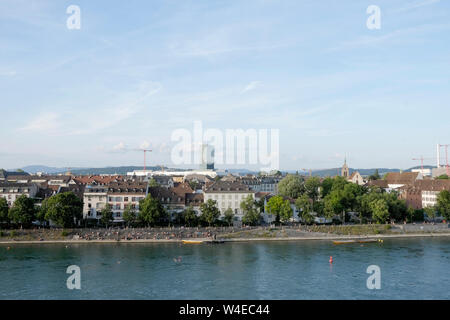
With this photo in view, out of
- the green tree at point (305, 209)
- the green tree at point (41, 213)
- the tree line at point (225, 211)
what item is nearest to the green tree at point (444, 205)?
the tree line at point (225, 211)

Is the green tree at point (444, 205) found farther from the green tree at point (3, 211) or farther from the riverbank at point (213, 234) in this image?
the green tree at point (3, 211)

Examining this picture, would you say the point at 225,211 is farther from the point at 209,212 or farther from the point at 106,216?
the point at 106,216

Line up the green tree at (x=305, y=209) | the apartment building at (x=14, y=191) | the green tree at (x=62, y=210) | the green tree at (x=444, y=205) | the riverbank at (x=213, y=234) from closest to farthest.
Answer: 1. the riverbank at (x=213, y=234)
2. the green tree at (x=62, y=210)
3. the green tree at (x=305, y=209)
4. the green tree at (x=444, y=205)
5. the apartment building at (x=14, y=191)

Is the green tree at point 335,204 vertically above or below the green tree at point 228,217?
above

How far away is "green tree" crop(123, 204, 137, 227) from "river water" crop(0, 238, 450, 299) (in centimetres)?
640

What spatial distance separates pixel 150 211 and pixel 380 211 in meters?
31.5

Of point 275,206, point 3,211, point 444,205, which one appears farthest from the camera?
point 444,205

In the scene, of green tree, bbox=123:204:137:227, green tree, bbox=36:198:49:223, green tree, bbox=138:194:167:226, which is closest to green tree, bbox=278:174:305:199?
green tree, bbox=138:194:167:226

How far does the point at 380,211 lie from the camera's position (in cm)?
5997

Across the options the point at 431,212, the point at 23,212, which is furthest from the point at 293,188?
the point at 23,212

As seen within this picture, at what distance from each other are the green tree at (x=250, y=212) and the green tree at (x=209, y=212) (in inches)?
146

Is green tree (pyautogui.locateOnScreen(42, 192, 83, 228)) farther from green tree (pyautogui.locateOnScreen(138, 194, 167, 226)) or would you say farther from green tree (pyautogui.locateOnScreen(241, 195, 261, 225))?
green tree (pyautogui.locateOnScreen(241, 195, 261, 225))

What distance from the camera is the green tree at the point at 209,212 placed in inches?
2272
